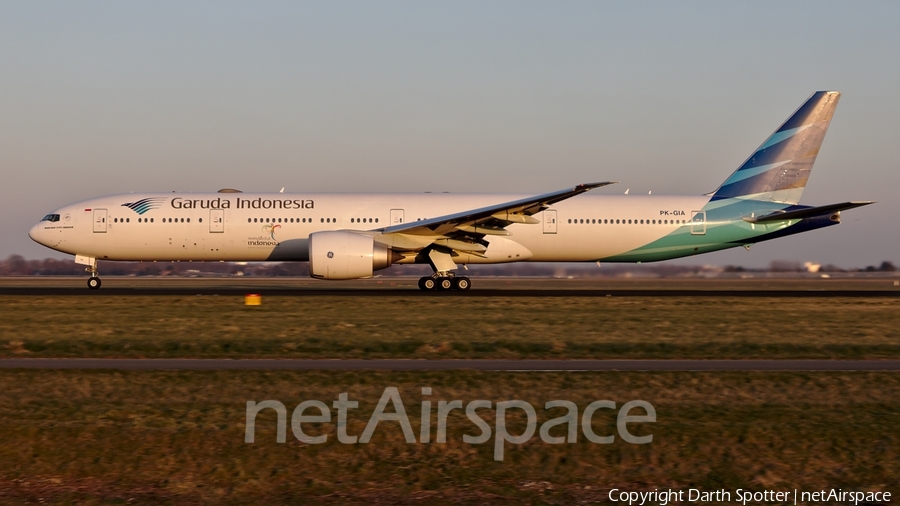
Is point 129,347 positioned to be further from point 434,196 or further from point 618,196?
point 618,196

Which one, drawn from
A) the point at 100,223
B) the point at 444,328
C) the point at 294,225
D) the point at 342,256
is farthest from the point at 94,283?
the point at 444,328

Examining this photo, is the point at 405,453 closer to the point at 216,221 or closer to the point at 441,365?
the point at 441,365

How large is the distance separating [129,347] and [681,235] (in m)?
24.4

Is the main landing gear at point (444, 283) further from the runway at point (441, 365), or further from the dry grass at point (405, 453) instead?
the dry grass at point (405, 453)

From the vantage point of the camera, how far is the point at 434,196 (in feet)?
120

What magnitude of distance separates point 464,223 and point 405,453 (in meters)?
22.9

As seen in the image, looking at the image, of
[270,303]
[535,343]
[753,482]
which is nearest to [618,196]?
[270,303]

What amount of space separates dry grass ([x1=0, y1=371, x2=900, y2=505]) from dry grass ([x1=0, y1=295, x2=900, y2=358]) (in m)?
4.60

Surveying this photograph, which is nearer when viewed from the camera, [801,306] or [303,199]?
[801,306]

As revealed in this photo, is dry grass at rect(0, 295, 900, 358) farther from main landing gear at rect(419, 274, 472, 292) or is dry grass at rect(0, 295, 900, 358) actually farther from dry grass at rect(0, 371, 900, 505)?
main landing gear at rect(419, 274, 472, 292)

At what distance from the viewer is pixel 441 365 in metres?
15.5

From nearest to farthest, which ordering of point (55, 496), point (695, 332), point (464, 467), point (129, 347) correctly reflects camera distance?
point (55, 496)
point (464, 467)
point (129, 347)
point (695, 332)

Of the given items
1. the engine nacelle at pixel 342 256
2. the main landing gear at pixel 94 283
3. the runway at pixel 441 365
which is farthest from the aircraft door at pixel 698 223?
the main landing gear at pixel 94 283

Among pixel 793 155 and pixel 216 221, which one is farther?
pixel 793 155
